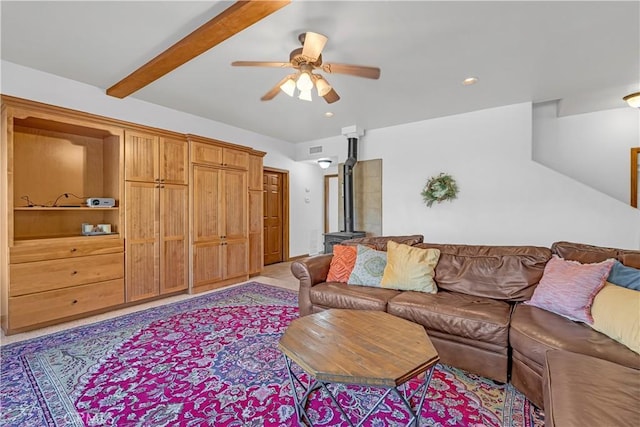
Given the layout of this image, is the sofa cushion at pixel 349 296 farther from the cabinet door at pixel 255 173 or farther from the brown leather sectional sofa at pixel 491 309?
the cabinet door at pixel 255 173

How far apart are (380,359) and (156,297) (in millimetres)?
3357

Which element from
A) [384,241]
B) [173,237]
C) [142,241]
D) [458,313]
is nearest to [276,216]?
Answer: [173,237]

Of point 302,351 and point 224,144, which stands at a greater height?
Answer: point 224,144

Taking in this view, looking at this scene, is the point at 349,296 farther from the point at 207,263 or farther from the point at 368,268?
the point at 207,263

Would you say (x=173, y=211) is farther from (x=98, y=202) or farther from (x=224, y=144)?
(x=224, y=144)

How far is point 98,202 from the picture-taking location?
3.27m

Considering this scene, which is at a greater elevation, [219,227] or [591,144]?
[591,144]

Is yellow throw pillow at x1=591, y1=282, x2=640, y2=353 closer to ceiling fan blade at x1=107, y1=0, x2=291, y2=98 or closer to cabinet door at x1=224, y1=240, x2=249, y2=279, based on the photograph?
ceiling fan blade at x1=107, y1=0, x2=291, y2=98

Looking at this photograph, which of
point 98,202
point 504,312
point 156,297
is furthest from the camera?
point 156,297

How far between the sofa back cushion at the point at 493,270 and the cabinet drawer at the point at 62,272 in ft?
11.3

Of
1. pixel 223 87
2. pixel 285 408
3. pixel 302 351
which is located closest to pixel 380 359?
pixel 302 351

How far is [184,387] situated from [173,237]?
7.77 feet

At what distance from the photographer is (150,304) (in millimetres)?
3545

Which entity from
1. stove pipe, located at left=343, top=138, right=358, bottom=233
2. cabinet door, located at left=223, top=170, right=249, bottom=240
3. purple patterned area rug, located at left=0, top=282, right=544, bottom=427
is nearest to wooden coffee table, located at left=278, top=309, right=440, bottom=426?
purple patterned area rug, located at left=0, top=282, right=544, bottom=427
